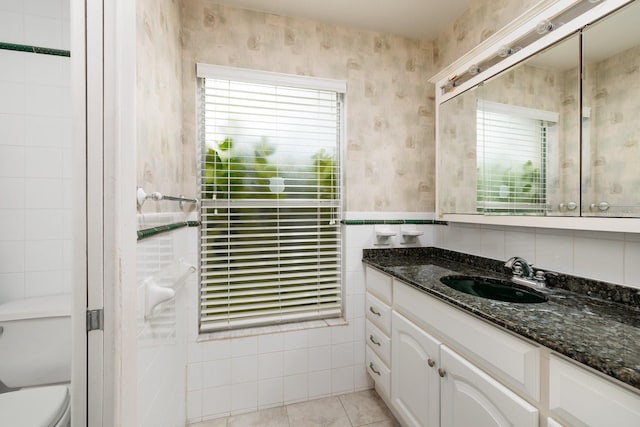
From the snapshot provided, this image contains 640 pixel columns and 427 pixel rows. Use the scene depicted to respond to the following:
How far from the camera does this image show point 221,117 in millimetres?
1798

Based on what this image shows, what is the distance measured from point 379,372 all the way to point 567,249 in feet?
4.09

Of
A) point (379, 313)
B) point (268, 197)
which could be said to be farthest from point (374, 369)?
point (268, 197)

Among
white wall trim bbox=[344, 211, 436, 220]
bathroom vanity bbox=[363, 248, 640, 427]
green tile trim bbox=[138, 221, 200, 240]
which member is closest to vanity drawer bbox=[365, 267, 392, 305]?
bathroom vanity bbox=[363, 248, 640, 427]

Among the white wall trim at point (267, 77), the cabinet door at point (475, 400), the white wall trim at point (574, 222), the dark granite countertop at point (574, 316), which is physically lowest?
the cabinet door at point (475, 400)

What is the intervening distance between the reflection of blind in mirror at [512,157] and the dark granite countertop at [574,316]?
1.23 ft

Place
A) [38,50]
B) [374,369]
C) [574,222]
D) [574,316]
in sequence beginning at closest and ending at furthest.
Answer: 1. [38,50]
2. [574,316]
3. [574,222]
4. [374,369]

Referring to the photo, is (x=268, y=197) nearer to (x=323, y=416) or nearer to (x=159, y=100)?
(x=159, y=100)

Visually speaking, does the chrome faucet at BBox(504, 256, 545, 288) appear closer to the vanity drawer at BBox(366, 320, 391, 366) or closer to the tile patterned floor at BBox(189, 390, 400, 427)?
the vanity drawer at BBox(366, 320, 391, 366)

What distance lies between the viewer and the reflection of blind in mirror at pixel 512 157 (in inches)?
49.9

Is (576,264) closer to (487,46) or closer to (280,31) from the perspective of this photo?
(487,46)

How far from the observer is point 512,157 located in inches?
56.8

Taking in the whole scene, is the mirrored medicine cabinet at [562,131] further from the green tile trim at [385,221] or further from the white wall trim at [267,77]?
the white wall trim at [267,77]

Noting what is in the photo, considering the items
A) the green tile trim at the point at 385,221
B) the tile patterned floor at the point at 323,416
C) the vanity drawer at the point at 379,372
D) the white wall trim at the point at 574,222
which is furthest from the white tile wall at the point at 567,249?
the tile patterned floor at the point at 323,416

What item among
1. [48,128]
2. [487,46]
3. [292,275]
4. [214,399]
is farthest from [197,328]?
[487,46]
